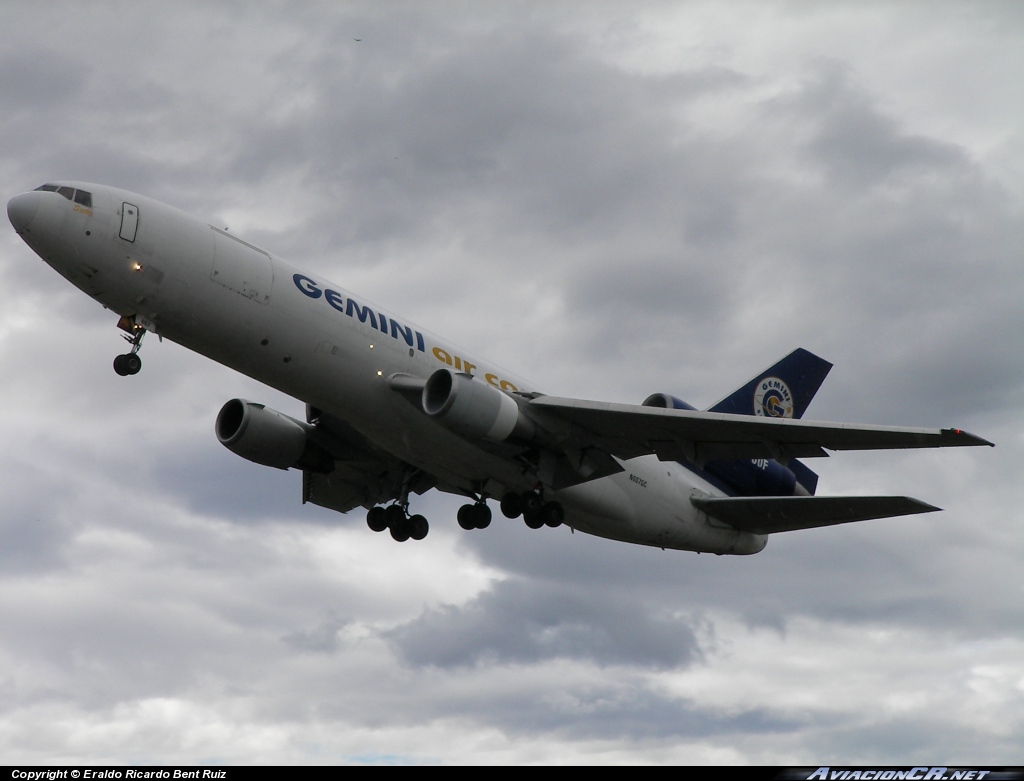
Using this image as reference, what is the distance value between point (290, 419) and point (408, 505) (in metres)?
4.12

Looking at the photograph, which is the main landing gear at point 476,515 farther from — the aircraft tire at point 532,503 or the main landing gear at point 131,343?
the main landing gear at point 131,343

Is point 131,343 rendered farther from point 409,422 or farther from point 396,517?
point 396,517

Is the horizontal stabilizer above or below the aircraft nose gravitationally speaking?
below

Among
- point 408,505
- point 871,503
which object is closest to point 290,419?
point 408,505

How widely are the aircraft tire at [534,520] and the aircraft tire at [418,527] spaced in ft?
14.6

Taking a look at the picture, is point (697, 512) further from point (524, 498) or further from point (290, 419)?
point (290, 419)

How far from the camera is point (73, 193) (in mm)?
25094

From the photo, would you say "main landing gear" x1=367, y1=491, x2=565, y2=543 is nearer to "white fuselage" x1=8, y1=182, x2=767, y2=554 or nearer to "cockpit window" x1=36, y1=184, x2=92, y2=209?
"white fuselage" x1=8, y1=182, x2=767, y2=554

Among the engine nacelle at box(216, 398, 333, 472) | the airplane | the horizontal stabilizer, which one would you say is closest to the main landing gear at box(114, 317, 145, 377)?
the airplane

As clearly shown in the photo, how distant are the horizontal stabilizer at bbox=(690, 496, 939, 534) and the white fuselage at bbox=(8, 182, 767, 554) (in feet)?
21.6

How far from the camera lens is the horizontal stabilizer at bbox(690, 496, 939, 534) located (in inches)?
1171

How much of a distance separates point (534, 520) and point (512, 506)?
686 mm

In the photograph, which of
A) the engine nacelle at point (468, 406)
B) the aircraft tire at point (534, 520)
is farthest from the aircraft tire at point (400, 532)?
the engine nacelle at point (468, 406)

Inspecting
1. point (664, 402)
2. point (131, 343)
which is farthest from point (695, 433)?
point (131, 343)
